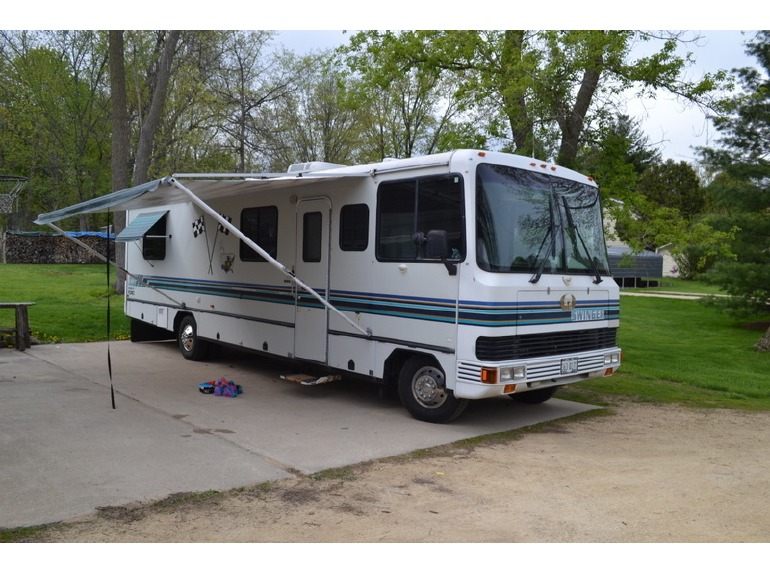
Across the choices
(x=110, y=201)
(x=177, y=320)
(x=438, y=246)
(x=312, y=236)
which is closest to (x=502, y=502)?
(x=438, y=246)

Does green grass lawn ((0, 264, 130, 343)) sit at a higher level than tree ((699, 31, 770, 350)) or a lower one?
lower

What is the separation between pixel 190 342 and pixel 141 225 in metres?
2.30

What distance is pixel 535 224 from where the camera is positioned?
23.8 feet

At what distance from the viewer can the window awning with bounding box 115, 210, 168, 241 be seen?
1167 cm

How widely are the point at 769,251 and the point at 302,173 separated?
14343 mm

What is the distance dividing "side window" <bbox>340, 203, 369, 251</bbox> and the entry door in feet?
0.91

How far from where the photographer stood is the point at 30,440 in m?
6.38

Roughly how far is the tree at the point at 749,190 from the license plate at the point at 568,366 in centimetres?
1215

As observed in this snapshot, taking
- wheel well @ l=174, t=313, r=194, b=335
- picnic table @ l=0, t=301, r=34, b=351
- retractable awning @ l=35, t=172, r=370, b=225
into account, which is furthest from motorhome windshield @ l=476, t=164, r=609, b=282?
picnic table @ l=0, t=301, r=34, b=351

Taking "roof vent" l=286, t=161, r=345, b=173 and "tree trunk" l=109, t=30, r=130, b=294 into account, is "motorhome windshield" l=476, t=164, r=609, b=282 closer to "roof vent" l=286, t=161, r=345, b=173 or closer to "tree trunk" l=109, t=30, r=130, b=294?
"roof vent" l=286, t=161, r=345, b=173

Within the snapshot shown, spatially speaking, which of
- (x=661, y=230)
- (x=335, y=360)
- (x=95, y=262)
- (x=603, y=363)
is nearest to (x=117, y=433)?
(x=335, y=360)

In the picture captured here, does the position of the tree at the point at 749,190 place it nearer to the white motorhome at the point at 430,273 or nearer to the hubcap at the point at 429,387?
the white motorhome at the point at 430,273

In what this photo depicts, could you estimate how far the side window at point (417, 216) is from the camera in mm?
6914

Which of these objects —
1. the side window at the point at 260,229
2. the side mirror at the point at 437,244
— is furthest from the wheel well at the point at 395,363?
the side window at the point at 260,229
